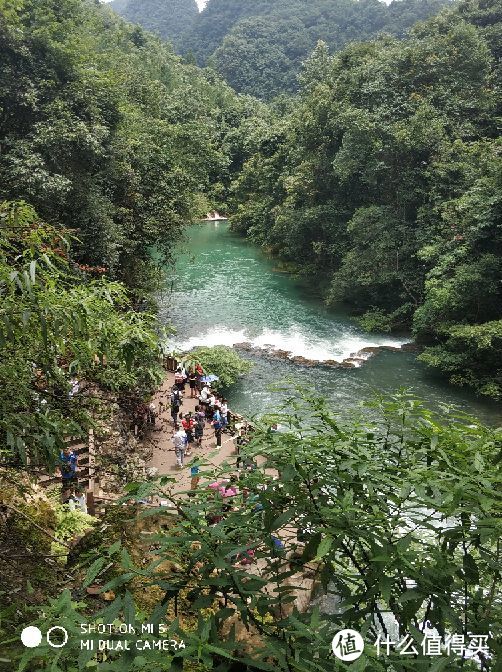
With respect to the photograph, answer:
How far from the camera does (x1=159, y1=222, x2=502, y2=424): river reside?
15672mm

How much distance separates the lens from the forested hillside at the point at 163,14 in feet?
456

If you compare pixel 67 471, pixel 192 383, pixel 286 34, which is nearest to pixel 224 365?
pixel 192 383

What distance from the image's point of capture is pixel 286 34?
327ft

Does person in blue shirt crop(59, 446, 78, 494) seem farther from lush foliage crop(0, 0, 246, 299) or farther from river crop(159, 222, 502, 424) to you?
river crop(159, 222, 502, 424)

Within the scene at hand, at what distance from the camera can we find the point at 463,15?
3050 centimetres

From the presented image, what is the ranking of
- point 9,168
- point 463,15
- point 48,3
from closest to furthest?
point 9,168 → point 48,3 → point 463,15

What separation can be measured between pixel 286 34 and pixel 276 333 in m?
97.8

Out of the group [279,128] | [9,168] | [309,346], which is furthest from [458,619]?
[279,128]

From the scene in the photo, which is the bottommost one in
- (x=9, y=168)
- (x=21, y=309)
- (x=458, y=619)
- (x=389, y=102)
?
(x=458, y=619)

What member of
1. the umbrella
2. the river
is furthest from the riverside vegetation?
the umbrella

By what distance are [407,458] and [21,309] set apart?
5.42 feet

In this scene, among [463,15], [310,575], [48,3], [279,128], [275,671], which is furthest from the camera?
[279,128]

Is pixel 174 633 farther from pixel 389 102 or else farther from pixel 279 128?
pixel 279 128

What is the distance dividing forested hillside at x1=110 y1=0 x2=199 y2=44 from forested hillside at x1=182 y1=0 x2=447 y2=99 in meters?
20.2
